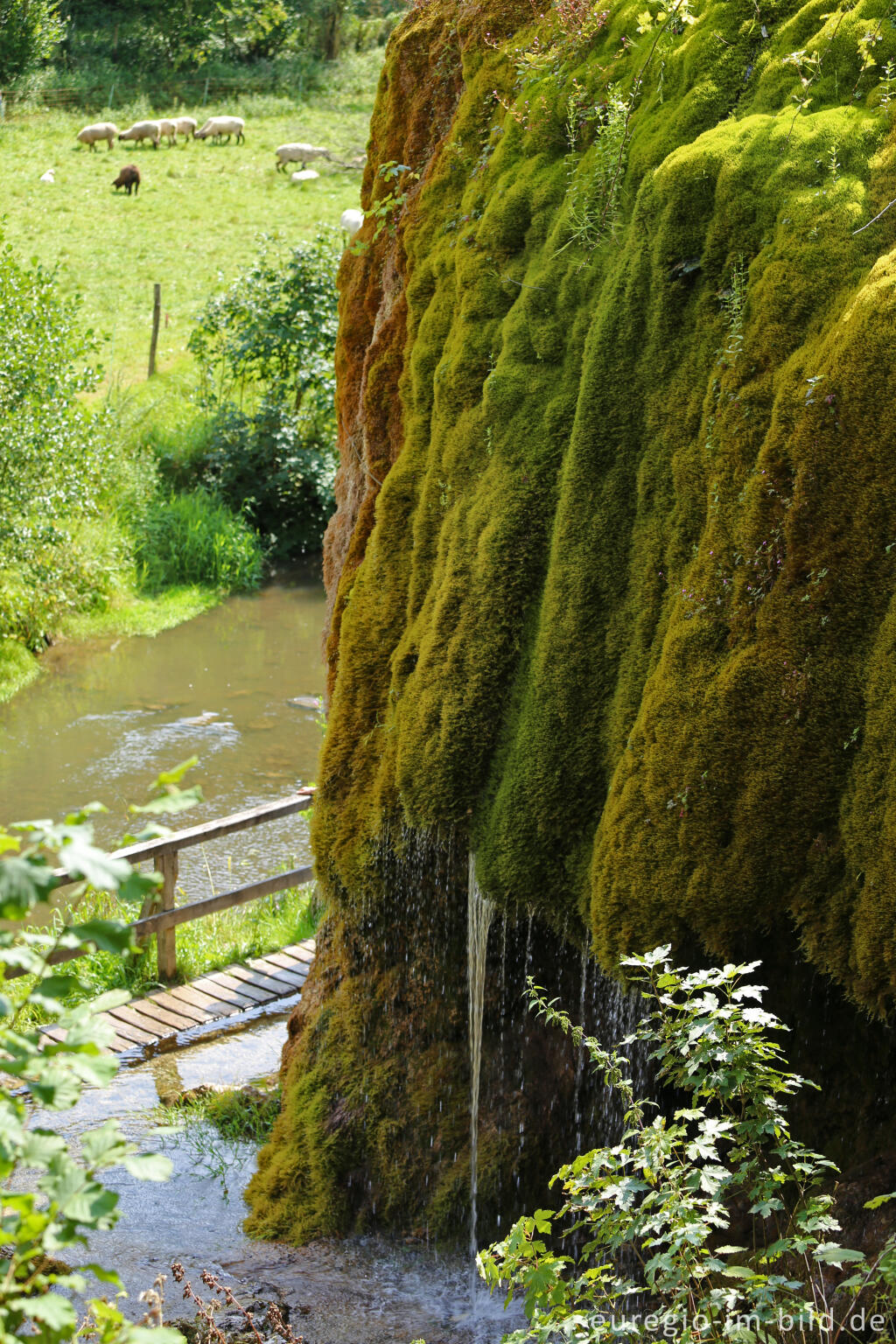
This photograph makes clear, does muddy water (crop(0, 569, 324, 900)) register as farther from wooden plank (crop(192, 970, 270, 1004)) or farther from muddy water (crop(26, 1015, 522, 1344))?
Answer: muddy water (crop(26, 1015, 522, 1344))

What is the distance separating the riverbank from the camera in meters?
15.4

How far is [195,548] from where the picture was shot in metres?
19.1

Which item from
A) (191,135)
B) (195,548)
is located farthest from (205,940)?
(191,135)

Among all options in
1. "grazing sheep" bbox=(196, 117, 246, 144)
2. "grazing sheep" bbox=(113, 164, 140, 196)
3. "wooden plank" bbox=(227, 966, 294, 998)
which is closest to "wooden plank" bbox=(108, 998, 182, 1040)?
"wooden plank" bbox=(227, 966, 294, 998)

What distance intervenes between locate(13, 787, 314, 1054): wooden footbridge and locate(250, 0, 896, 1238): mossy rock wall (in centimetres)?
A: 184

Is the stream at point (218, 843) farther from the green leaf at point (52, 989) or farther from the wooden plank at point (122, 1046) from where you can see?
the green leaf at point (52, 989)

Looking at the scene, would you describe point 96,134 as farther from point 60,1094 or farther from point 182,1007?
point 60,1094

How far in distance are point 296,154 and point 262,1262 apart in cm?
3644

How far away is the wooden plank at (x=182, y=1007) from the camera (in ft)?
25.5

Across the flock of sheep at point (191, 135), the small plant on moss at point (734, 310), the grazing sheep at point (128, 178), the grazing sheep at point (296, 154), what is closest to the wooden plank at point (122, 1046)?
the small plant on moss at point (734, 310)

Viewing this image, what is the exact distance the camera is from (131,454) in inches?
783

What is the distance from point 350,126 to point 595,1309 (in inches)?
1692

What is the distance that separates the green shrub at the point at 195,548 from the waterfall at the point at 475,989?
14.5m

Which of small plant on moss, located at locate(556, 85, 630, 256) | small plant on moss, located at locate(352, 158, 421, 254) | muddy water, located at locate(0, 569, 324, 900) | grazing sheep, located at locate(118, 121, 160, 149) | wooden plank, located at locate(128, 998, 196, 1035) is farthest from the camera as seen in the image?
grazing sheep, located at locate(118, 121, 160, 149)
